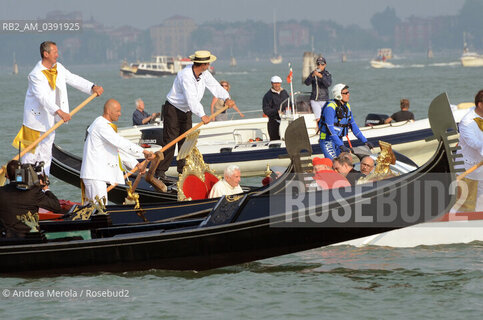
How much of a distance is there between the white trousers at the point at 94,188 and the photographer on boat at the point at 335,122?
277cm

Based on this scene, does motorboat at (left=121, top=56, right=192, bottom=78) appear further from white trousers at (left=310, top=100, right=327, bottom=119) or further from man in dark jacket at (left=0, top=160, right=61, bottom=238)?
man in dark jacket at (left=0, top=160, right=61, bottom=238)

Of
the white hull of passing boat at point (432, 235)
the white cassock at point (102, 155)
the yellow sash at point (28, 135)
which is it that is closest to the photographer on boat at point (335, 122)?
A: the white hull of passing boat at point (432, 235)

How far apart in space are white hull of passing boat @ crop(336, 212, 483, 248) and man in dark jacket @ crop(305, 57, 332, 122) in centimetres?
441

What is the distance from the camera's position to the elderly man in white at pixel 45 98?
9.59m

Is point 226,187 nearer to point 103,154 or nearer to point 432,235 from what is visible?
point 103,154

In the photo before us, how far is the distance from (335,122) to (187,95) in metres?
1.67

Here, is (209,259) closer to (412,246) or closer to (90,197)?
(90,197)

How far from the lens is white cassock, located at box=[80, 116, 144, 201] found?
8.73 m

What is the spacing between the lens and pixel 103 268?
8.57 metres

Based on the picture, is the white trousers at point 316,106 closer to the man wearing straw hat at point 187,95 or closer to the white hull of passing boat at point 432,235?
the man wearing straw hat at point 187,95

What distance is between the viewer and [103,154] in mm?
8922

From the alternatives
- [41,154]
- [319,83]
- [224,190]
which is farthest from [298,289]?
[319,83]

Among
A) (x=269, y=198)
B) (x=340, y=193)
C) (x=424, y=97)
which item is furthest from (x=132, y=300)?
(x=424, y=97)

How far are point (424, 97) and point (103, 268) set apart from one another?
121 feet
